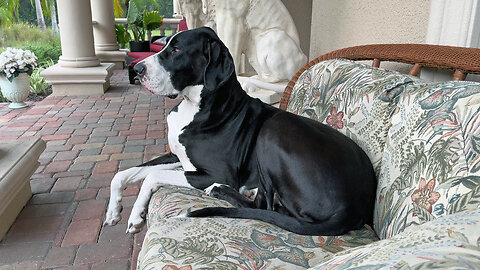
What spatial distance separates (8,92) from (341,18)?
464cm

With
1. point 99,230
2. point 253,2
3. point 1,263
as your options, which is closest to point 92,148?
point 99,230

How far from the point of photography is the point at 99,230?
2.44 meters

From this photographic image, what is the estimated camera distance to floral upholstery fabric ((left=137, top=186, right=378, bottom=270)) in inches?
44.1

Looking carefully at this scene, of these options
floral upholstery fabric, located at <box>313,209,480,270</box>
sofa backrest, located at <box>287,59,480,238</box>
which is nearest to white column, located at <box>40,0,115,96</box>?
sofa backrest, located at <box>287,59,480,238</box>

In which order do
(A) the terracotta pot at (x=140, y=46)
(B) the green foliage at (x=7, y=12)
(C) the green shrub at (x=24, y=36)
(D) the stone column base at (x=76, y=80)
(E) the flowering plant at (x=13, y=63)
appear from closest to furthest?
1. (E) the flowering plant at (x=13, y=63)
2. (D) the stone column base at (x=76, y=80)
3. (A) the terracotta pot at (x=140, y=46)
4. (B) the green foliage at (x=7, y=12)
5. (C) the green shrub at (x=24, y=36)

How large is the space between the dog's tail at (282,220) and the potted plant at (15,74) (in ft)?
16.8

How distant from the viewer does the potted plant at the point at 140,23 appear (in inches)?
362

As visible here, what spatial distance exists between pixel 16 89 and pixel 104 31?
151 inches

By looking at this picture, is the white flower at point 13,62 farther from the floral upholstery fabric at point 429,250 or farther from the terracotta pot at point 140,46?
the floral upholstery fabric at point 429,250

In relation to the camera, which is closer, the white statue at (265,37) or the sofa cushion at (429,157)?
the sofa cushion at (429,157)

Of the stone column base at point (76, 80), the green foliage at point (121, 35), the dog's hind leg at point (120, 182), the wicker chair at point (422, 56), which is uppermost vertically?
the wicker chair at point (422, 56)

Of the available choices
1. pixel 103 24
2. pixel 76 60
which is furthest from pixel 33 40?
pixel 76 60

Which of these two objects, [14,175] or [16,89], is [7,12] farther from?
[14,175]

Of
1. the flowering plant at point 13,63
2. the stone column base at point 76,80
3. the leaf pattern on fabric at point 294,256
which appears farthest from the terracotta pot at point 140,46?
the leaf pattern on fabric at point 294,256
